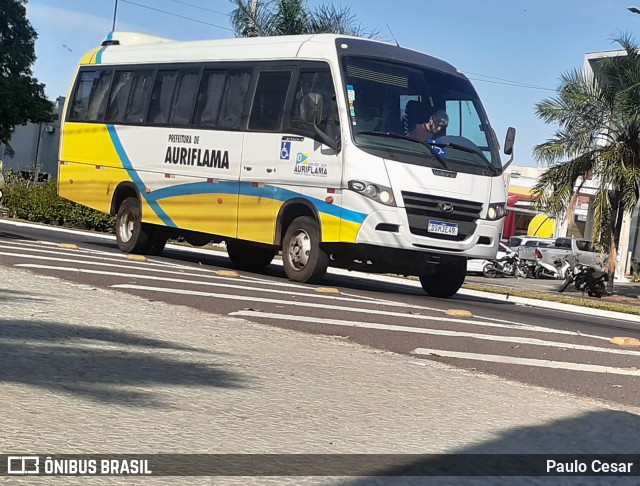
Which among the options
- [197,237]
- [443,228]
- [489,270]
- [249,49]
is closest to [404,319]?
[443,228]

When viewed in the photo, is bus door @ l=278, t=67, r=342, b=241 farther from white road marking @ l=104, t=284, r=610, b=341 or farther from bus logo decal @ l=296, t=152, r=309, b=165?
white road marking @ l=104, t=284, r=610, b=341

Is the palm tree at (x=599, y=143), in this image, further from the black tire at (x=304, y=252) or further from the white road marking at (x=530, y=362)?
the white road marking at (x=530, y=362)

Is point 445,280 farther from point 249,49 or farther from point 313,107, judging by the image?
point 249,49

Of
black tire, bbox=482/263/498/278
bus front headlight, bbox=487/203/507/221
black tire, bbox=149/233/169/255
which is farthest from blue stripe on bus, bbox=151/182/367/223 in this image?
black tire, bbox=482/263/498/278

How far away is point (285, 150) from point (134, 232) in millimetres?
4152

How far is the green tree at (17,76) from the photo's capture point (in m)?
53.2

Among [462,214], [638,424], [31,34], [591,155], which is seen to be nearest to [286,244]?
[462,214]

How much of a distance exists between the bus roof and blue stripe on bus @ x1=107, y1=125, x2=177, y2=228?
1369 millimetres

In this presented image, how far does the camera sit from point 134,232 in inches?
744

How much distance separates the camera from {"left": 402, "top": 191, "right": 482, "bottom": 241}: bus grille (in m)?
15.0

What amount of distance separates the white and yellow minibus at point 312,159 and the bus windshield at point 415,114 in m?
0.02

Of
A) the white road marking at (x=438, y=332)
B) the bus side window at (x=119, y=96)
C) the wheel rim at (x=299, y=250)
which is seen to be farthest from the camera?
the bus side window at (x=119, y=96)

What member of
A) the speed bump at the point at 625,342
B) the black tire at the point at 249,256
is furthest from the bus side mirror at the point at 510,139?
the speed bump at the point at 625,342

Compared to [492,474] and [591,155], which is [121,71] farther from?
[492,474]
